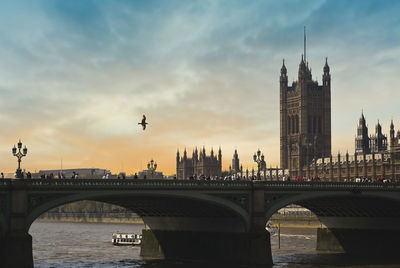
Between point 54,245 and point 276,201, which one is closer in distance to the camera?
point 276,201

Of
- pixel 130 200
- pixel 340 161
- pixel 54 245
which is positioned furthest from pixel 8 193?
pixel 340 161

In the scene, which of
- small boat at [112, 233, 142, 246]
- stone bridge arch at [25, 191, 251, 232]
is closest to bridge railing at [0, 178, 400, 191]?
stone bridge arch at [25, 191, 251, 232]

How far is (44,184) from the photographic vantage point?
177 feet

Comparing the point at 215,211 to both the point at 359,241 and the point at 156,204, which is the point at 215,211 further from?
the point at 359,241

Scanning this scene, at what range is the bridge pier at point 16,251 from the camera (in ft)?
167

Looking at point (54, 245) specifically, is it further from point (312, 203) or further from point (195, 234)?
point (312, 203)

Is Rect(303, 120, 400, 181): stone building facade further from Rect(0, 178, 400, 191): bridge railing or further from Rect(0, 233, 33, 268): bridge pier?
Rect(0, 233, 33, 268): bridge pier

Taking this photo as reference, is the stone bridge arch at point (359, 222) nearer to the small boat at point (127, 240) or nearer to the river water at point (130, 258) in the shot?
the river water at point (130, 258)

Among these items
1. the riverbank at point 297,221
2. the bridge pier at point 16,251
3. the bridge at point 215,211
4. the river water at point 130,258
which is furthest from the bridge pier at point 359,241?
the riverbank at point 297,221

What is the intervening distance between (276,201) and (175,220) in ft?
45.5

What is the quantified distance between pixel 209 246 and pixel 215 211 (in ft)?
13.0

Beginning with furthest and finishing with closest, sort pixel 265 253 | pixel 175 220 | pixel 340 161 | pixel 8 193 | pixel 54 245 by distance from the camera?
pixel 340 161 → pixel 54 245 → pixel 175 220 → pixel 265 253 → pixel 8 193

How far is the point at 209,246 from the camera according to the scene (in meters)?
70.8

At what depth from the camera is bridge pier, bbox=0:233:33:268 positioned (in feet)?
167
